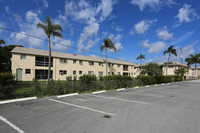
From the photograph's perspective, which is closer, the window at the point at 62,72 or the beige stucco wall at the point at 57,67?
the beige stucco wall at the point at 57,67

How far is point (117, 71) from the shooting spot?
1326 inches

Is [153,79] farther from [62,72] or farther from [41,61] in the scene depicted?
[41,61]

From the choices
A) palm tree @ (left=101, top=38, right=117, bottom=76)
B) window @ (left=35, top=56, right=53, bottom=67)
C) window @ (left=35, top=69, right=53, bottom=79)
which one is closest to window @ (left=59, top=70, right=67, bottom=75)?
window @ (left=35, top=69, right=53, bottom=79)

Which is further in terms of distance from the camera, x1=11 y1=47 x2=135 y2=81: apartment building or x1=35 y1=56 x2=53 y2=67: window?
x1=35 y1=56 x2=53 y2=67: window

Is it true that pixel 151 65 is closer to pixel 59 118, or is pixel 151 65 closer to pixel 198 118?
pixel 198 118

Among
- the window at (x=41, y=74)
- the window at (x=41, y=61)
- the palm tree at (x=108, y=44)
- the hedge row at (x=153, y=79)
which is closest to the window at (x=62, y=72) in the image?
the window at (x=41, y=74)

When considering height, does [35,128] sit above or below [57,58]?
below

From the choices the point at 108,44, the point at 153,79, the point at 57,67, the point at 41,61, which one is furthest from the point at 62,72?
the point at 153,79

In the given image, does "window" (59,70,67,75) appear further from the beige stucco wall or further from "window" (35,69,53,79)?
"window" (35,69,53,79)

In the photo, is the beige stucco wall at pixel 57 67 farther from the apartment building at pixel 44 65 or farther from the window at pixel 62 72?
the window at pixel 62 72

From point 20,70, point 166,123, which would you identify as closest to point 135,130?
point 166,123

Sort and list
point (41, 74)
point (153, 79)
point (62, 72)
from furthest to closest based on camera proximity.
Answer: point (62, 72) < point (41, 74) < point (153, 79)

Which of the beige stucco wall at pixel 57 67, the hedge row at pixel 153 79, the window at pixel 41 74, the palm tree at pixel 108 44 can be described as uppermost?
the palm tree at pixel 108 44

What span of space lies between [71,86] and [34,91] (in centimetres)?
291
